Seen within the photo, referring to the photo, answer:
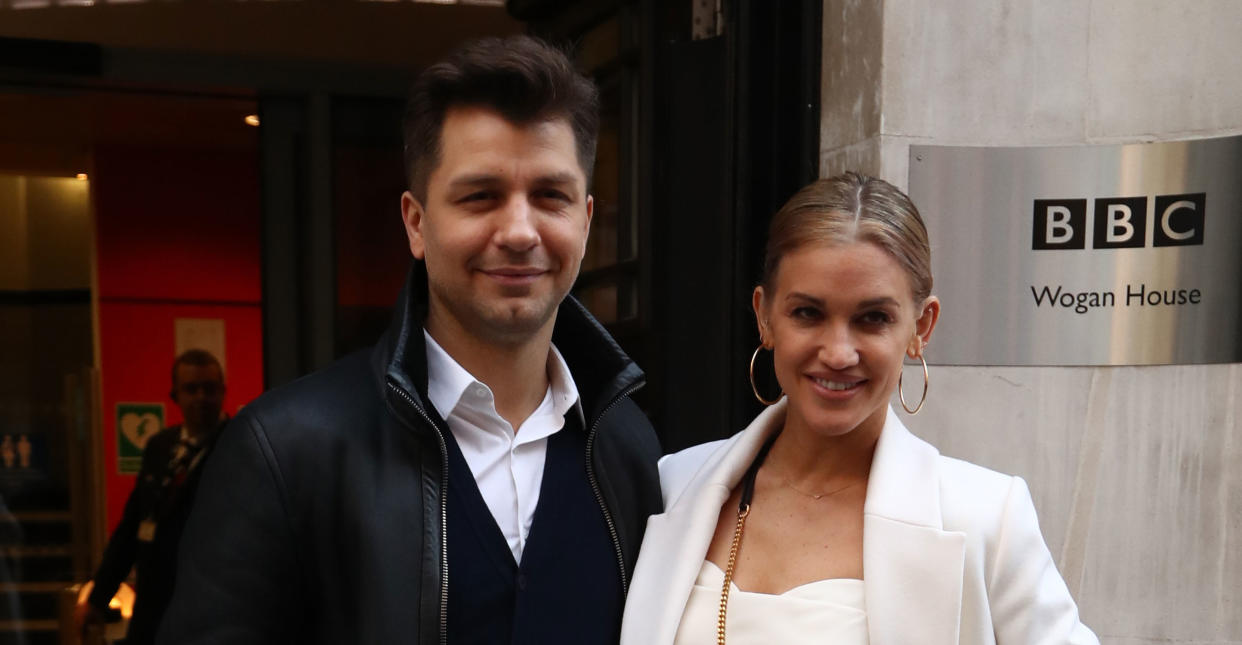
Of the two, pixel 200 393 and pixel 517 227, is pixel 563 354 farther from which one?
pixel 200 393

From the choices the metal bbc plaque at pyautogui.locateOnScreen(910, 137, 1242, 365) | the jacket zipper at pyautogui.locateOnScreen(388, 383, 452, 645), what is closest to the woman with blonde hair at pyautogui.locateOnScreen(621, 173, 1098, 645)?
the jacket zipper at pyautogui.locateOnScreen(388, 383, 452, 645)

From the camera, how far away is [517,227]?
1.88 metres

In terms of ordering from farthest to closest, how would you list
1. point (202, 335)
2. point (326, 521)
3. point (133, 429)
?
point (202, 335) → point (133, 429) → point (326, 521)

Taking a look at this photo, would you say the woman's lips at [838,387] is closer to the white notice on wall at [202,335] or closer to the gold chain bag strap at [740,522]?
the gold chain bag strap at [740,522]

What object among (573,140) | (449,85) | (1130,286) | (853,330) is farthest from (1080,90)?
(449,85)

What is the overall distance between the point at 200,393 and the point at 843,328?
4.26 metres

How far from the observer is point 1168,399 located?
290cm

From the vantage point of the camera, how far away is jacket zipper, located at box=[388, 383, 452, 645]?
1.81 metres

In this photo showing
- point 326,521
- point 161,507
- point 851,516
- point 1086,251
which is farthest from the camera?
point 161,507

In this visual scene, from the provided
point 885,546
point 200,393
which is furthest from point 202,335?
point 885,546

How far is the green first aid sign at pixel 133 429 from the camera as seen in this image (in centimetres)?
705

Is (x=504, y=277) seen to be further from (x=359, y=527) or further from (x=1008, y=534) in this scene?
(x=1008, y=534)

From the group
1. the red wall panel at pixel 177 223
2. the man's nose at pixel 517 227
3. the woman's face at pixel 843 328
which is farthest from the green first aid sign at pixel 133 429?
the woman's face at pixel 843 328

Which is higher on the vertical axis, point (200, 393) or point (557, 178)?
point (557, 178)
